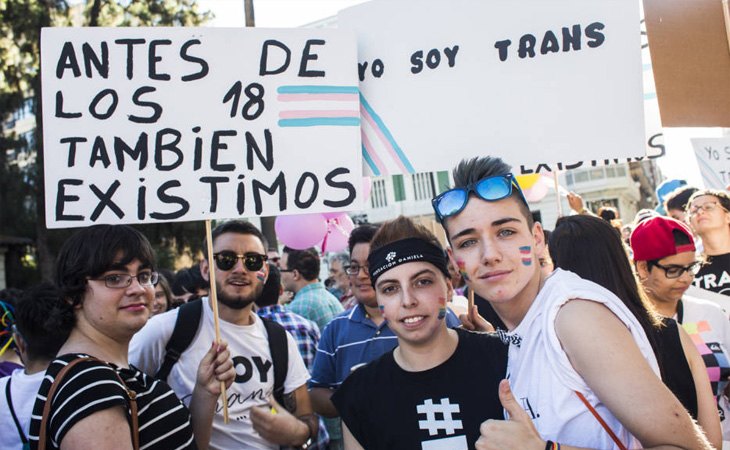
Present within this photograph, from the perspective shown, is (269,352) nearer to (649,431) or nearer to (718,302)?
(649,431)

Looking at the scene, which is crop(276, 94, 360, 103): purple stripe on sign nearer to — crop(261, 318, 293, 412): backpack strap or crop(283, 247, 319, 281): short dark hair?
crop(261, 318, 293, 412): backpack strap

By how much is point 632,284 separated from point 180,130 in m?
2.18

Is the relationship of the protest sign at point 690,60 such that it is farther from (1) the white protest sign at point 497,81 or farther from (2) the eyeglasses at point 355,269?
(2) the eyeglasses at point 355,269

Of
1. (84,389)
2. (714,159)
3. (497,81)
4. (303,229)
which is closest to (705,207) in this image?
(714,159)

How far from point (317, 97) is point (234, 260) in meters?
1.02

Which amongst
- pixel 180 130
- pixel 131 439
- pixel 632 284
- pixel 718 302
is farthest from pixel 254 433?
pixel 718 302

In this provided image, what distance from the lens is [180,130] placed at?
2941mm

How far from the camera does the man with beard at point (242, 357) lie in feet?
10.0

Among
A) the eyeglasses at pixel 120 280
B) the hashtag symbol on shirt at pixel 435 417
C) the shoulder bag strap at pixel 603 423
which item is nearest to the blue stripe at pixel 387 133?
the hashtag symbol on shirt at pixel 435 417

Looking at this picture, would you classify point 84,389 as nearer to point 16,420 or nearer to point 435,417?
point 16,420

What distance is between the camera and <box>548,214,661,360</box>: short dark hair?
8.06ft

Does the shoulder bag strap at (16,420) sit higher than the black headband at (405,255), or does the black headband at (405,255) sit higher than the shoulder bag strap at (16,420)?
the black headband at (405,255)

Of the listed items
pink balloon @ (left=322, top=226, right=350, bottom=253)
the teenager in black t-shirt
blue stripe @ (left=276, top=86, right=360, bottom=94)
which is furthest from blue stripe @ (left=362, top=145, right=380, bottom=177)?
pink balloon @ (left=322, top=226, right=350, bottom=253)

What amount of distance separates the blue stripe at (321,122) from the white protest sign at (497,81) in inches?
7.5
